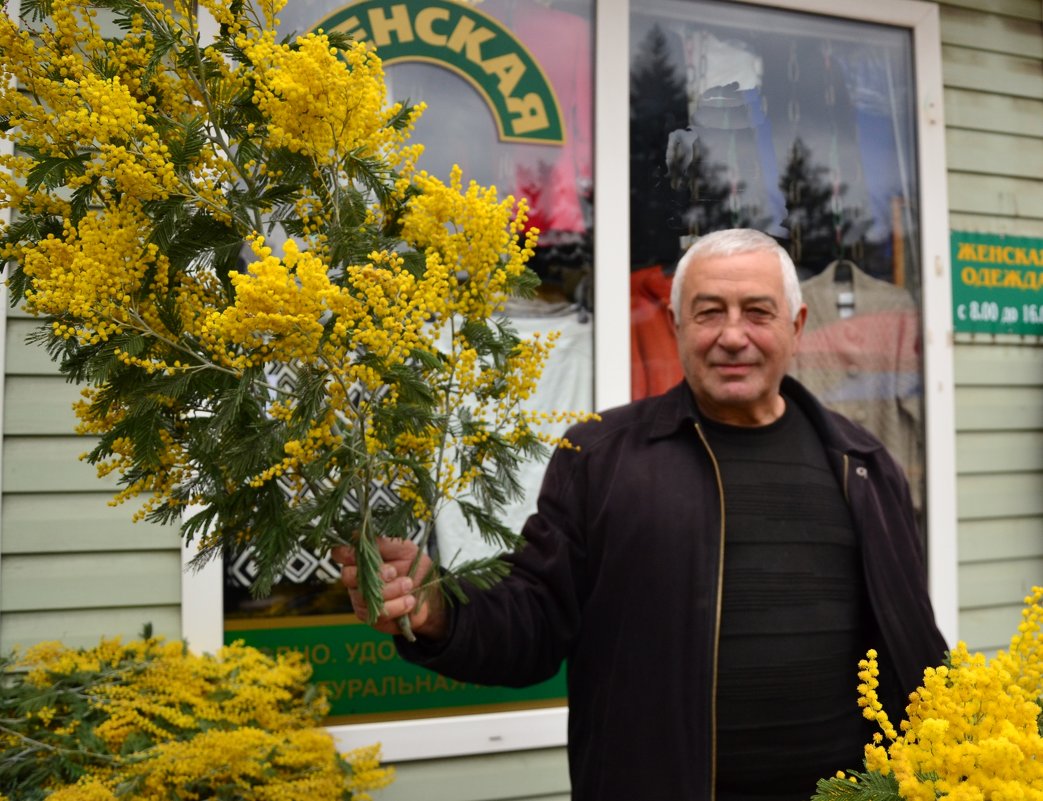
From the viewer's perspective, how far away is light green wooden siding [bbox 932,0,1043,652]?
3549mm

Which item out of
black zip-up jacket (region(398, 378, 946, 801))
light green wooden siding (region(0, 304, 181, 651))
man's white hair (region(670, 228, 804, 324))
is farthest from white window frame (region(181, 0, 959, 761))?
man's white hair (region(670, 228, 804, 324))

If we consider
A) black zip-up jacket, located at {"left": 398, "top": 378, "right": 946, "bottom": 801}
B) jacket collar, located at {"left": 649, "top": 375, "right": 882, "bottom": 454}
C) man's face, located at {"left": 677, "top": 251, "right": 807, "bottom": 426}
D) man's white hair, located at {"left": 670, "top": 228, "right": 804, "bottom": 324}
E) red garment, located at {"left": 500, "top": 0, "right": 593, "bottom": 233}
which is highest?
red garment, located at {"left": 500, "top": 0, "right": 593, "bottom": 233}

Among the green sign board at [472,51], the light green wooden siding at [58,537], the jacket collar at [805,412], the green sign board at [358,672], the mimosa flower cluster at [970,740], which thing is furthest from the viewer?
the green sign board at [472,51]

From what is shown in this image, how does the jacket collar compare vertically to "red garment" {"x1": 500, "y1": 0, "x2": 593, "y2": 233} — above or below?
below

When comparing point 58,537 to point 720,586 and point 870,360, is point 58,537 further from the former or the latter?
point 870,360

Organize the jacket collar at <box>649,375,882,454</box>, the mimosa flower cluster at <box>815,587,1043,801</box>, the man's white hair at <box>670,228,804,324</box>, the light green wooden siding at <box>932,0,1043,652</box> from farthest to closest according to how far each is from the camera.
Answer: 1. the light green wooden siding at <box>932,0,1043,652</box>
2. the jacket collar at <box>649,375,882,454</box>
3. the man's white hair at <box>670,228,804,324</box>
4. the mimosa flower cluster at <box>815,587,1043,801</box>

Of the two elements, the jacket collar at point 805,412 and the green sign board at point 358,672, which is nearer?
the jacket collar at point 805,412

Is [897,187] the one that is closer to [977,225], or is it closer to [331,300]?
[977,225]

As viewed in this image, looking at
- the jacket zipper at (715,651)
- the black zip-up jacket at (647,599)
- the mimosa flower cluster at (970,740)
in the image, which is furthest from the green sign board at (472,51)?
the mimosa flower cluster at (970,740)

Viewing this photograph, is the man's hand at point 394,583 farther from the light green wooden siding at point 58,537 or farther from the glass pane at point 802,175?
the glass pane at point 802,175

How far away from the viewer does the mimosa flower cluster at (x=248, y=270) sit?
1.20m

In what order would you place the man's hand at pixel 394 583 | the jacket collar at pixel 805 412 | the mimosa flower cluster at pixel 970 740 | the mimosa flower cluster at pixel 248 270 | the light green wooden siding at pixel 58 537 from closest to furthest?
1. the mimosa flower cluster at pixel 970 740
2. the mimosa flower cluster at pixel 248 270
3. the man's hand at pixel 394 583
4. the jacket collar at pixel 805 412
5. the light green wooden siding at pixel 58 537

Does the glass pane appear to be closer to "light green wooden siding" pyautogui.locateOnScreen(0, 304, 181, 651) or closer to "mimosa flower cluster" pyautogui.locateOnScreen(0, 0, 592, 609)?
"light green wooden siding" pyautogui.locateOnScreen(0, 304, 181, 651)

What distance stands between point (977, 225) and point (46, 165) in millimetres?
3452
